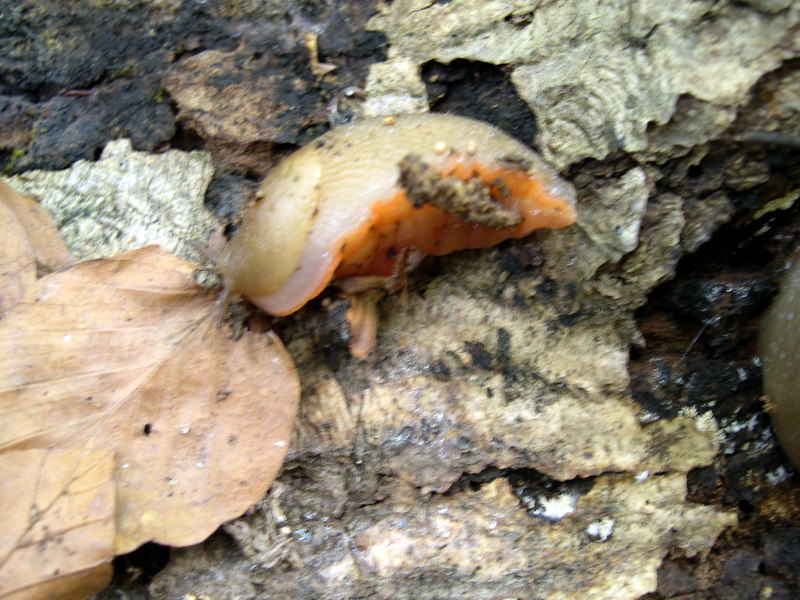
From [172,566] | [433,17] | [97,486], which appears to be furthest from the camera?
[433,17]

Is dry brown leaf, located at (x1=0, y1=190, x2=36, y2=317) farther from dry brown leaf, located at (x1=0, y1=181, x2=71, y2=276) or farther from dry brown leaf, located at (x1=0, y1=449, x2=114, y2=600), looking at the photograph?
dry brown leaf, located at (x1=0, y1=449, x2=114, y2=600)

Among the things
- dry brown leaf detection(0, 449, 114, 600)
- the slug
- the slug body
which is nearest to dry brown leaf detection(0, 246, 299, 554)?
dry brown leaf detection(0, 449, 114, 600)

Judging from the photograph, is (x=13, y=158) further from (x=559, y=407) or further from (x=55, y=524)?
(x=559, y=407)

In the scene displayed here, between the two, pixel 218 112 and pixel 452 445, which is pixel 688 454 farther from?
pixel 218 112

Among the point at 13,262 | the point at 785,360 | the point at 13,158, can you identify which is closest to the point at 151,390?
the point at 13,262

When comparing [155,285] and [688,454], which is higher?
[155,285]

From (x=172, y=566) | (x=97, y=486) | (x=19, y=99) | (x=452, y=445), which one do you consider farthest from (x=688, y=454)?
(x=19, y=99)
